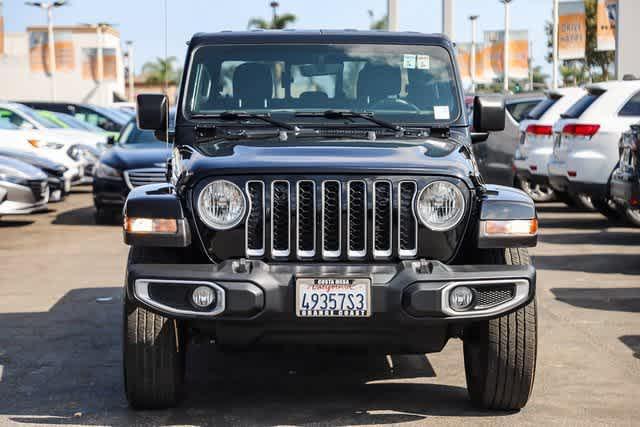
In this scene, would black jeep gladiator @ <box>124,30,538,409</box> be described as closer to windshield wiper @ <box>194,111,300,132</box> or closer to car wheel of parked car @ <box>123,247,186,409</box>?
car wheel of parked car @ <box>123,247,186,409</box>

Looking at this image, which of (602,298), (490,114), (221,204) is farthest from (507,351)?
(602,298)

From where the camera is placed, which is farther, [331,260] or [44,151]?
[44,151]

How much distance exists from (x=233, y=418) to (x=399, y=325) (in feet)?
3.38

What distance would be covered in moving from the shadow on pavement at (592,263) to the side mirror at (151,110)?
18.4ft

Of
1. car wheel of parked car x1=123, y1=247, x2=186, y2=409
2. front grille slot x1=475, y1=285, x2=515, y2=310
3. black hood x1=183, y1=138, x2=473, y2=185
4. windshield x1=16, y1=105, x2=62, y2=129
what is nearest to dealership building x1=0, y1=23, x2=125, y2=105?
windshield x1=16, y1=105, x2=62, y2=129

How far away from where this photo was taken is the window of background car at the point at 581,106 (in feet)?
50.2

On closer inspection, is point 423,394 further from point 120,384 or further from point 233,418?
point 120,384

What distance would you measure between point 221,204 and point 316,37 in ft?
→ 6.61

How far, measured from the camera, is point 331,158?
20.0 ft

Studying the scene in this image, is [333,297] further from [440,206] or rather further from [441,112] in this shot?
[441,112]

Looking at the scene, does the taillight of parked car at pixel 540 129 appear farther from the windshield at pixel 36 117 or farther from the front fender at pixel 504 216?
the front fender at pixel 504 216

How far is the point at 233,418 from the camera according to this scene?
6.19 m

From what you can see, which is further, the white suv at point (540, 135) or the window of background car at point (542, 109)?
the window of background car at point (542, 109)

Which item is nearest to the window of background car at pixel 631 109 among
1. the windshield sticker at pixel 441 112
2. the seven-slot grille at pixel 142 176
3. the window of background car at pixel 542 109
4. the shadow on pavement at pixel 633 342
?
the window of background car at pixel 542 109
